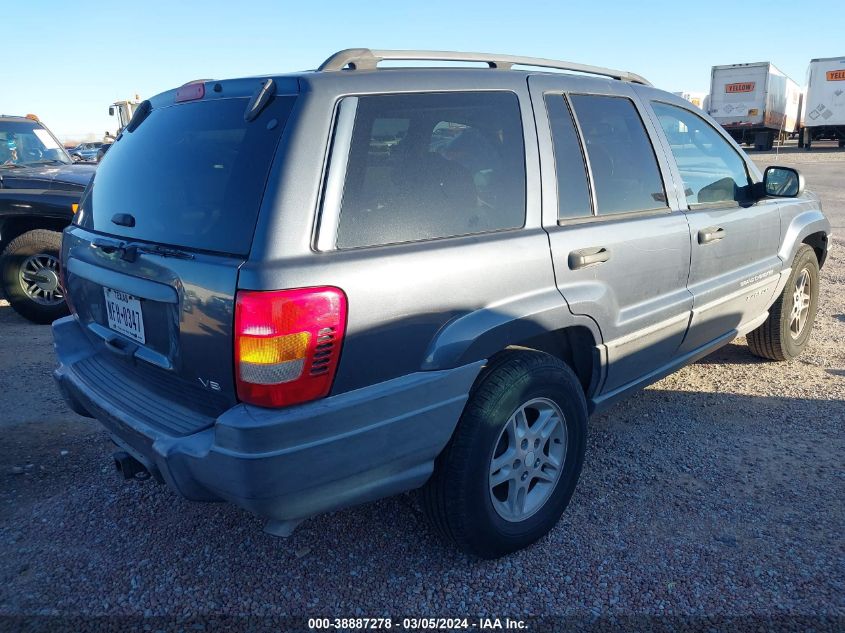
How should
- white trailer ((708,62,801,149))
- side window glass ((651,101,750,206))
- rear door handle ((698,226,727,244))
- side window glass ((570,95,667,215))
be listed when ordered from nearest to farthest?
side window glass ((570,95,667,215)) < rear door handle ((698,226,727,244)) < side window glass ((651,101,750,206)) < white trailer ((708,62,801,149))

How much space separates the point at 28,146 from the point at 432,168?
22.2 ft

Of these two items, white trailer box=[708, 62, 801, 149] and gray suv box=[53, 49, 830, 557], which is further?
white trailer box=[708, 62, 801, 149]

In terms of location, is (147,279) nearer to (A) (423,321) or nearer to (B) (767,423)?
(A) (423,321)

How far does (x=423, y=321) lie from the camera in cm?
233

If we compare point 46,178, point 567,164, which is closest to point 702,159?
point 567,164

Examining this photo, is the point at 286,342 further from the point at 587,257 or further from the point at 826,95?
the point at 826,95

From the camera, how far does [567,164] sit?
2.98m

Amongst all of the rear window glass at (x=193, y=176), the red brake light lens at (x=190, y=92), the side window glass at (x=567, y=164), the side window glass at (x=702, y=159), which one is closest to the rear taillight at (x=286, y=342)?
the rear window glass at (x=193, y=176)

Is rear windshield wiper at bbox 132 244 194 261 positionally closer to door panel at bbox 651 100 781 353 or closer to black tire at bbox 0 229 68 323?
door panel at bbox 651 100 781 353

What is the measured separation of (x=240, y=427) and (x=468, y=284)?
0.92 m

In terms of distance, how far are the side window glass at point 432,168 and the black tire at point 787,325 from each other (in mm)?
2896

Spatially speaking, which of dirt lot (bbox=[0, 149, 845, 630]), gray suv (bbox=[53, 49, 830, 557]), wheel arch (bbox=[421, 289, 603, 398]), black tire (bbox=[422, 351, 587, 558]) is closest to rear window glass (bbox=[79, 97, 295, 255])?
gray suv (bbox=[53, 49, 830, 557])

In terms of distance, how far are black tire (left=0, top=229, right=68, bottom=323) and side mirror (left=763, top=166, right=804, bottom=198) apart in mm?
5627

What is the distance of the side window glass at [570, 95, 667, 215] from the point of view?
315 cm
